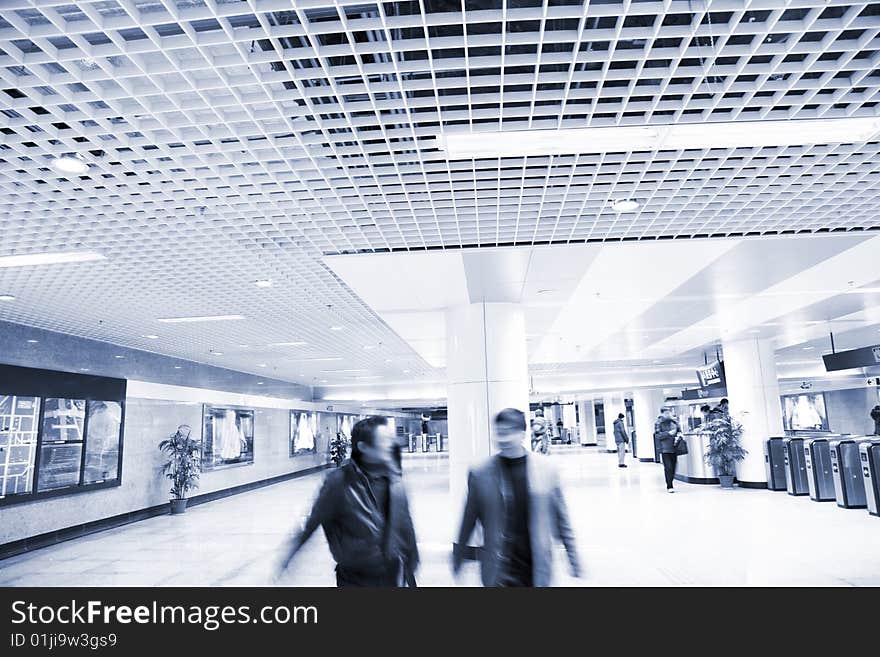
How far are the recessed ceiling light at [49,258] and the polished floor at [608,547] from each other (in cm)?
283

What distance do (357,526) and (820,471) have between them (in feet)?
35.6

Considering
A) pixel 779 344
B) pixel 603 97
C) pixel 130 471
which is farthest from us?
pixel 779 344

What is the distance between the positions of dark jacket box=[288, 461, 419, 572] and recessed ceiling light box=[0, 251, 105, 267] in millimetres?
3599

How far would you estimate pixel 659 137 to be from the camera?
9.30 feet

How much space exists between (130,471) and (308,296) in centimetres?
628

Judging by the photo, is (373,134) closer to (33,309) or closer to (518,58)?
(518,58)

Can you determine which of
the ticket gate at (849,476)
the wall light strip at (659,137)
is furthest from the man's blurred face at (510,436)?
the ticket gate at (849,476)

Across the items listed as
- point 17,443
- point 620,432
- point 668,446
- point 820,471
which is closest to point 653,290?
point 820,471

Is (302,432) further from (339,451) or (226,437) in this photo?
(226,437)

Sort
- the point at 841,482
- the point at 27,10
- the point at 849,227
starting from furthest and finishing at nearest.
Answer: the point at 841,482 < the point at 849,227 < the point at 27,10

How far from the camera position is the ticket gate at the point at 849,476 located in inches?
365
